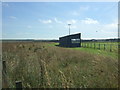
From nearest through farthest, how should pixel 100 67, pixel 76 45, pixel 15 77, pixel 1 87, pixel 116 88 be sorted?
1. pixel 116 88
2. pixel 1 87
3. pixel 15 77
4. pixel 100 67
5. pixel 76 45

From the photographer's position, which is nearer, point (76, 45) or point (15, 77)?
point (15, 77)

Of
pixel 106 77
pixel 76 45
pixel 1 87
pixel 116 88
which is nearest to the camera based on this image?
pixel 116 88

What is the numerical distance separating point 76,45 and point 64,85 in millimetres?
34907

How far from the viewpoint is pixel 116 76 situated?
3.75 meters

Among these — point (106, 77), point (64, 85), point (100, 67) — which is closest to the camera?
point (64, 85)

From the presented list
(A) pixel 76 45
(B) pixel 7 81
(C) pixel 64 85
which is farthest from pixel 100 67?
(A) pixel 76 45

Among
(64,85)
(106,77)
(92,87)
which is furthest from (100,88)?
(64,85)

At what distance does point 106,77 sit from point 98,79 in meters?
0.23

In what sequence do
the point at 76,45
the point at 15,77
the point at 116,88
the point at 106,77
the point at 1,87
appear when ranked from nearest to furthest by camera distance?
1. the point at 116,88
2. the point at 1,87
3. the point at 106,77
4. the point at 15,77
5. the point at 76,45

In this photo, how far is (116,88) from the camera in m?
3.35

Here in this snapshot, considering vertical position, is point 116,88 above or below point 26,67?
below

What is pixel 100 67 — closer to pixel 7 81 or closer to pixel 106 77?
pixel 106 77

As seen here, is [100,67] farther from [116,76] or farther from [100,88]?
[100,88]

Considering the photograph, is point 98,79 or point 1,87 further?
point 98,79
